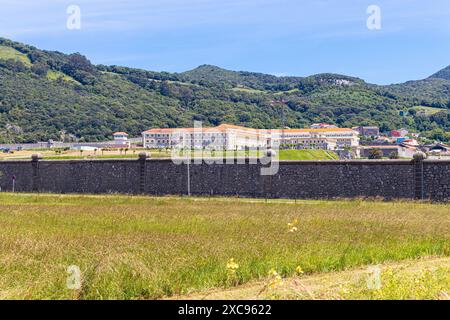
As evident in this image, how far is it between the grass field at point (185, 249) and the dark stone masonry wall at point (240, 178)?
1058 centimetres

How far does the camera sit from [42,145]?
10806 cm

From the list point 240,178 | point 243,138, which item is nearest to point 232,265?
point 240,178

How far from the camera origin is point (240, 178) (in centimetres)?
3338

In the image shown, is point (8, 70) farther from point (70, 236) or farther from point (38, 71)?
point (70, 236)

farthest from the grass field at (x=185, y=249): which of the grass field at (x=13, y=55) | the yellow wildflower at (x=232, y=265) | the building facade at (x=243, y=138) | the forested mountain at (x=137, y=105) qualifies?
the grass field at (x=13, y=55)

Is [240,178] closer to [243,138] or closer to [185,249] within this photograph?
[185,249]

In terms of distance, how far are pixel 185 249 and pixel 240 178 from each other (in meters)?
22.8

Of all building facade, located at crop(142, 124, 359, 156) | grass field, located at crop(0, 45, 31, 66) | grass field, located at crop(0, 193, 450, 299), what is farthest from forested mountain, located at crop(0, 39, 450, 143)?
grass field, located at crop(0, 193, 450, 299)

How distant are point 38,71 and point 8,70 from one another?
28.7 ft

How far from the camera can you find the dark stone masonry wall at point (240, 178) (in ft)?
94.4

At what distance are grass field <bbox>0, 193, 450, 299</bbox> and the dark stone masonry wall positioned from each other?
10.6m

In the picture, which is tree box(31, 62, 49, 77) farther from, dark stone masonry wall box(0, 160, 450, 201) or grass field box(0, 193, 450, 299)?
grass field box(0, 193, 450, 299)

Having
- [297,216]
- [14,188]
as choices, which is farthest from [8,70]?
[297,216]

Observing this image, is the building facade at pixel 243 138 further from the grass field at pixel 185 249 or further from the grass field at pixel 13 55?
the grass field at pixel 185 249
